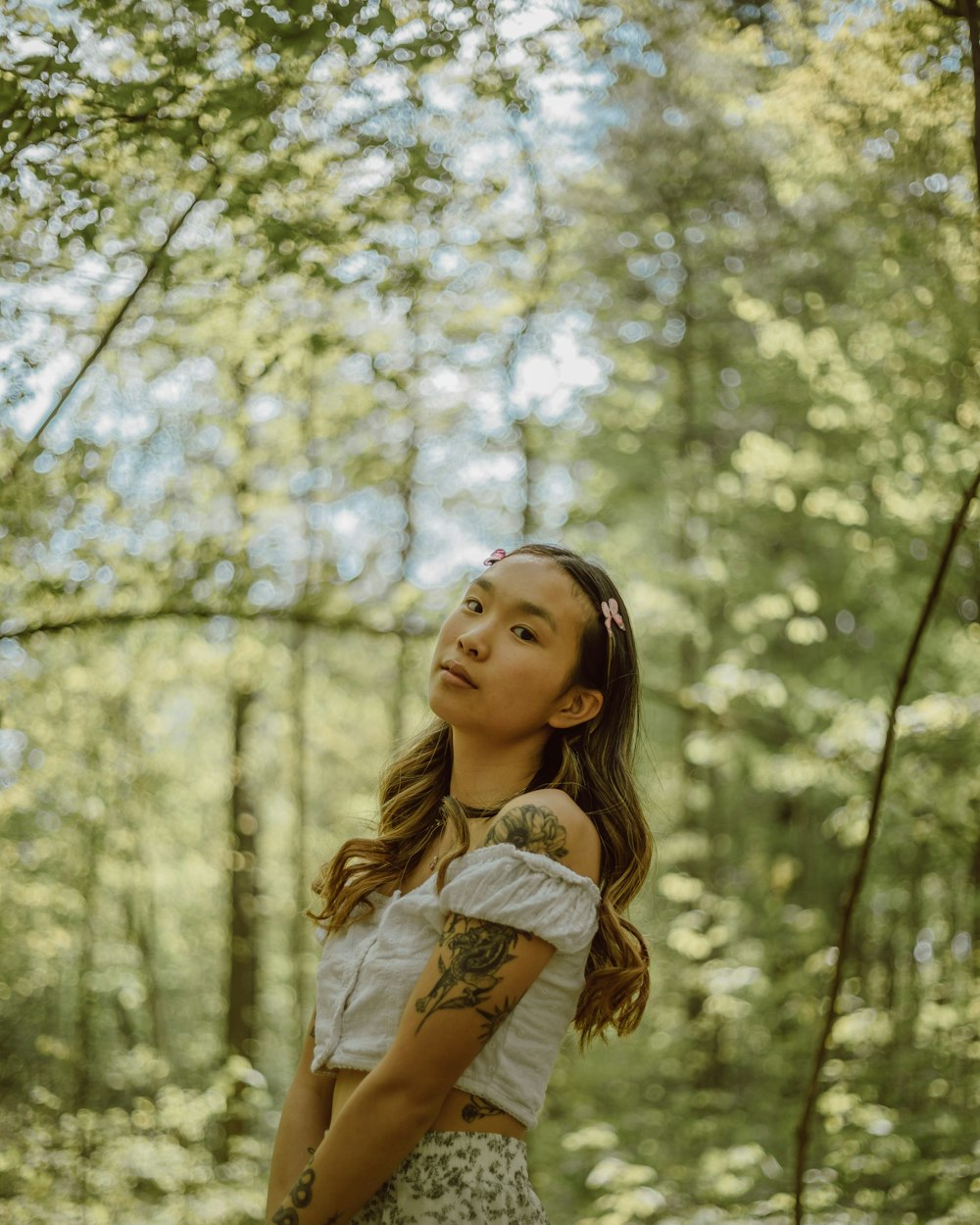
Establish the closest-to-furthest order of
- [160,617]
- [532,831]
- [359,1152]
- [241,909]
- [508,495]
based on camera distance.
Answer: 1. [359,1152]
2. [532,831]
3. [160,617]
4. [241,909]
5. [508,495]

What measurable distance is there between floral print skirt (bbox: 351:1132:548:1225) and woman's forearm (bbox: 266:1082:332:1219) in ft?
0.54

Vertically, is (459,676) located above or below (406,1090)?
above

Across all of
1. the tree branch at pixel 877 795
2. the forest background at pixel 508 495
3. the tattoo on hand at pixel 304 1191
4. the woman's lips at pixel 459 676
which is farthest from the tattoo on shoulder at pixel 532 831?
the forest background at pixel 508 495

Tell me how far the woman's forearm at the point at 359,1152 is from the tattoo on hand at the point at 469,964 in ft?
0.33

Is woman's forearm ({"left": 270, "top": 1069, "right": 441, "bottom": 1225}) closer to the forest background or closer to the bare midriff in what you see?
the bare midriff

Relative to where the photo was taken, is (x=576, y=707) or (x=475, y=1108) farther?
(x=576, y=707)

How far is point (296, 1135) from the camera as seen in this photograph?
5.68ft

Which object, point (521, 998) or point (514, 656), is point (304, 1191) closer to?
point (521, 998)

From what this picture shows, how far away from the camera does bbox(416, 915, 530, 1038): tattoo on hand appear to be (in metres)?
1.46

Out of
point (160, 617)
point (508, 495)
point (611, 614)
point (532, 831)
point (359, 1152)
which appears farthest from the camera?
point (508, 495)

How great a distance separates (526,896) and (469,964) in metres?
0.12

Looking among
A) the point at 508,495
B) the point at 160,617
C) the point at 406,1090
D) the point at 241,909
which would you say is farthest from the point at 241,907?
the point at 406,1090

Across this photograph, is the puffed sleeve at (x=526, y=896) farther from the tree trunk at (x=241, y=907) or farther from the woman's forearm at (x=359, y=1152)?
the tree trunk at (x=241, y=907)

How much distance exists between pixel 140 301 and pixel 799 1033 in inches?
304
